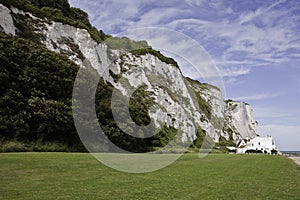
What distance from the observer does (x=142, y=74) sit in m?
87.7

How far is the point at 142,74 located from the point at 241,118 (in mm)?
93204

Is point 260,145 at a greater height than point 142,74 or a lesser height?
lesser

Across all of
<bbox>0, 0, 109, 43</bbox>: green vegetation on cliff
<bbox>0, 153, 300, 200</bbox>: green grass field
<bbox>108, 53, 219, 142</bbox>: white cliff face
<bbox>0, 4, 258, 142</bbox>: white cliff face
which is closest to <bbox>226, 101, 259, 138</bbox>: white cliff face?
<bbox>0, 4, 258, 142</bbox>: white cliff face

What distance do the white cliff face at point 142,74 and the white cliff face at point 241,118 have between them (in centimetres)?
1703

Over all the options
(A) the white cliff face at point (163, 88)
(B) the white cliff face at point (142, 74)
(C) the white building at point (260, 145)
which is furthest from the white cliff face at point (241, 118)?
(A) the white cliff face at point (163, 88)

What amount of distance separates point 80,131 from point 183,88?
7148 cm

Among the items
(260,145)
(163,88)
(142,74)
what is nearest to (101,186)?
(142,74)

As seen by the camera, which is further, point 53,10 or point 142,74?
point 142,74

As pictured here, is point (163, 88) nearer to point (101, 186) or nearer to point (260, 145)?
point (260, 145)

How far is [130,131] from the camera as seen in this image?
166 feet

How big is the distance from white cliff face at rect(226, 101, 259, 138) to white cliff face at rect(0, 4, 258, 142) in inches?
671

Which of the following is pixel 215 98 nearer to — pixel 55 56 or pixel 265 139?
pixel 265 139

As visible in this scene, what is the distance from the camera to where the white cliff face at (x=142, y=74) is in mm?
58938

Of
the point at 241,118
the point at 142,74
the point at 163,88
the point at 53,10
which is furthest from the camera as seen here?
the point at 241,118
